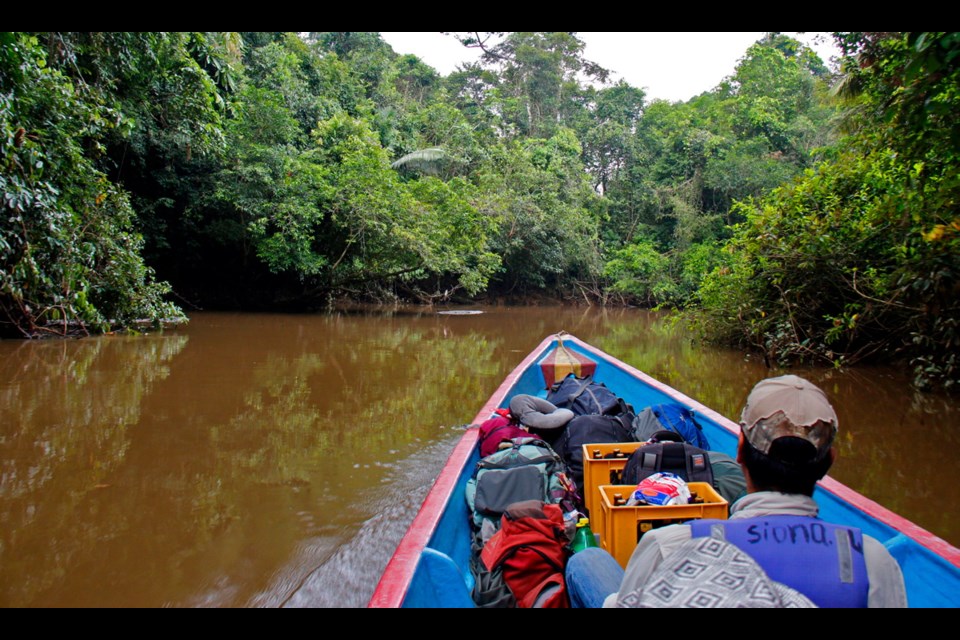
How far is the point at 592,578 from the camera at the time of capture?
1.40 metres

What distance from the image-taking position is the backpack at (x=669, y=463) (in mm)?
1884

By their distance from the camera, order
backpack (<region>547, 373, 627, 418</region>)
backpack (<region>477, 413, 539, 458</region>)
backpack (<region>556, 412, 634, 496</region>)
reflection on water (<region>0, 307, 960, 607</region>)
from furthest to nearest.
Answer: backpack (<region>547, 373, 627, 418</region>)
backpack (<region>477, 413, 539, 458</region>)
backpack (<region>556, 412, 634, 496</region>)
reflection on water (<region>0, 307, 960, 607</region>)

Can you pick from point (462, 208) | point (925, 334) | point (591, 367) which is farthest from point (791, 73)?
point (591, 367)

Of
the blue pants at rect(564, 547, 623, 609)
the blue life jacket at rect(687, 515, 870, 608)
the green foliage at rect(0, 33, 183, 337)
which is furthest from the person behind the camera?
the green foliage at rect(0, 33, 183, 337)

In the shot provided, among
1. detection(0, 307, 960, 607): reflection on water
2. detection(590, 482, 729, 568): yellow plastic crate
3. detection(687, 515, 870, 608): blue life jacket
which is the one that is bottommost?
detection(0, 307, 960, 607): reflection on water

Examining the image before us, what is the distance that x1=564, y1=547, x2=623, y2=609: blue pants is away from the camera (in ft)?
4.46

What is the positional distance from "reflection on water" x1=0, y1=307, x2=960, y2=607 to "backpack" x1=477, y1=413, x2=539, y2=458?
0.49 m

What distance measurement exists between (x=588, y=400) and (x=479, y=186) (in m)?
16.1

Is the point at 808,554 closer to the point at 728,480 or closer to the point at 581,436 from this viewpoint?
the point at 728,480

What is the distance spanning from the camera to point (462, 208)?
1430cm

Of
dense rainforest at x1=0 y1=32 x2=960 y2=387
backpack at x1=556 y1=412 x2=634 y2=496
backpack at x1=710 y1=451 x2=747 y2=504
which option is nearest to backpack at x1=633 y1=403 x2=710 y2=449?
backpack at x1=556 y1=412 x2=634 y2=496

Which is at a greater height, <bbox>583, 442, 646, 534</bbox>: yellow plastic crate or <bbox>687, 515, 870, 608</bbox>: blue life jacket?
<bbox>687, 515, 870, 608</bbox>: blue life jacket

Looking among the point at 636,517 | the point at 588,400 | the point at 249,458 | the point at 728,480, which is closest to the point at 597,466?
the point at 728,480

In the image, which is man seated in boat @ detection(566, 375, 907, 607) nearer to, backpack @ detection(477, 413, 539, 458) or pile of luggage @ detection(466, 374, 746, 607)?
pile of luggage @ detection(466, 374, 746, 607)
